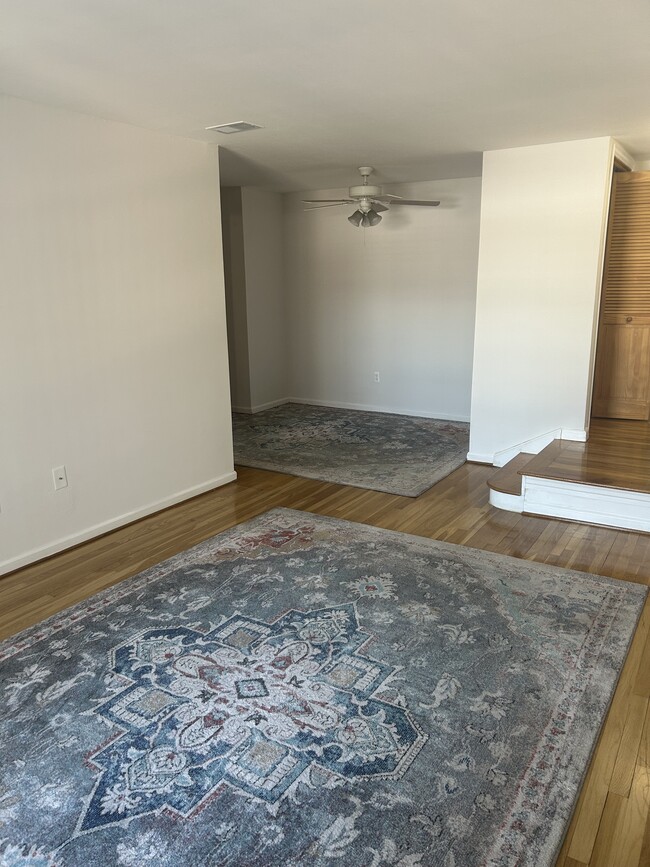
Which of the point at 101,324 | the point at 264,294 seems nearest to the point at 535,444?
the point at 101,324

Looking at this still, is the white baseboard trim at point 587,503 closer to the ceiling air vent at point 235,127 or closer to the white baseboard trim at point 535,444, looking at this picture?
the white baseboard trim at point 535,444

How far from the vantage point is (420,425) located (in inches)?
268

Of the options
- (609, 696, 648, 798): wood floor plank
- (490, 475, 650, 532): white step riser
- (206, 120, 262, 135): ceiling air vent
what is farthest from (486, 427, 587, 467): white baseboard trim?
(206, 120, 262, 135): ceiling air vent

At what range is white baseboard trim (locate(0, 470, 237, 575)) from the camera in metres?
3.55

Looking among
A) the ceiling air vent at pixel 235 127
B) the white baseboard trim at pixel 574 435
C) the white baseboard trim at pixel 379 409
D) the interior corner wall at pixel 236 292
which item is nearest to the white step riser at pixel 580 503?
the white baseboard trim at pixel 574 435

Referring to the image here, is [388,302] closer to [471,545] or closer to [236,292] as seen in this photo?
[236,292]

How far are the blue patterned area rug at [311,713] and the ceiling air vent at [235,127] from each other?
259 cm

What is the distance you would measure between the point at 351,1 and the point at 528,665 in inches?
99.3

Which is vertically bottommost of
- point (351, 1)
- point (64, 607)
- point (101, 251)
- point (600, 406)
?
point (64, 607)

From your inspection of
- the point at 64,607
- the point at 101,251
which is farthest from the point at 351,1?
the point at 64,607

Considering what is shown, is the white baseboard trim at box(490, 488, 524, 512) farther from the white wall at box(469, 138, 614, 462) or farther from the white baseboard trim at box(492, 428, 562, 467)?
the white wall at box(469, 138, 614, 462)

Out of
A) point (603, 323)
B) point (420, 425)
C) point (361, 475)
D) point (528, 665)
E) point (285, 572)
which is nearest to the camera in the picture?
point (528, 665)

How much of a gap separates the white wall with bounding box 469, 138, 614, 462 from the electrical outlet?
10.5 feet

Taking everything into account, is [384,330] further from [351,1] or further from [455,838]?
[455,838]
